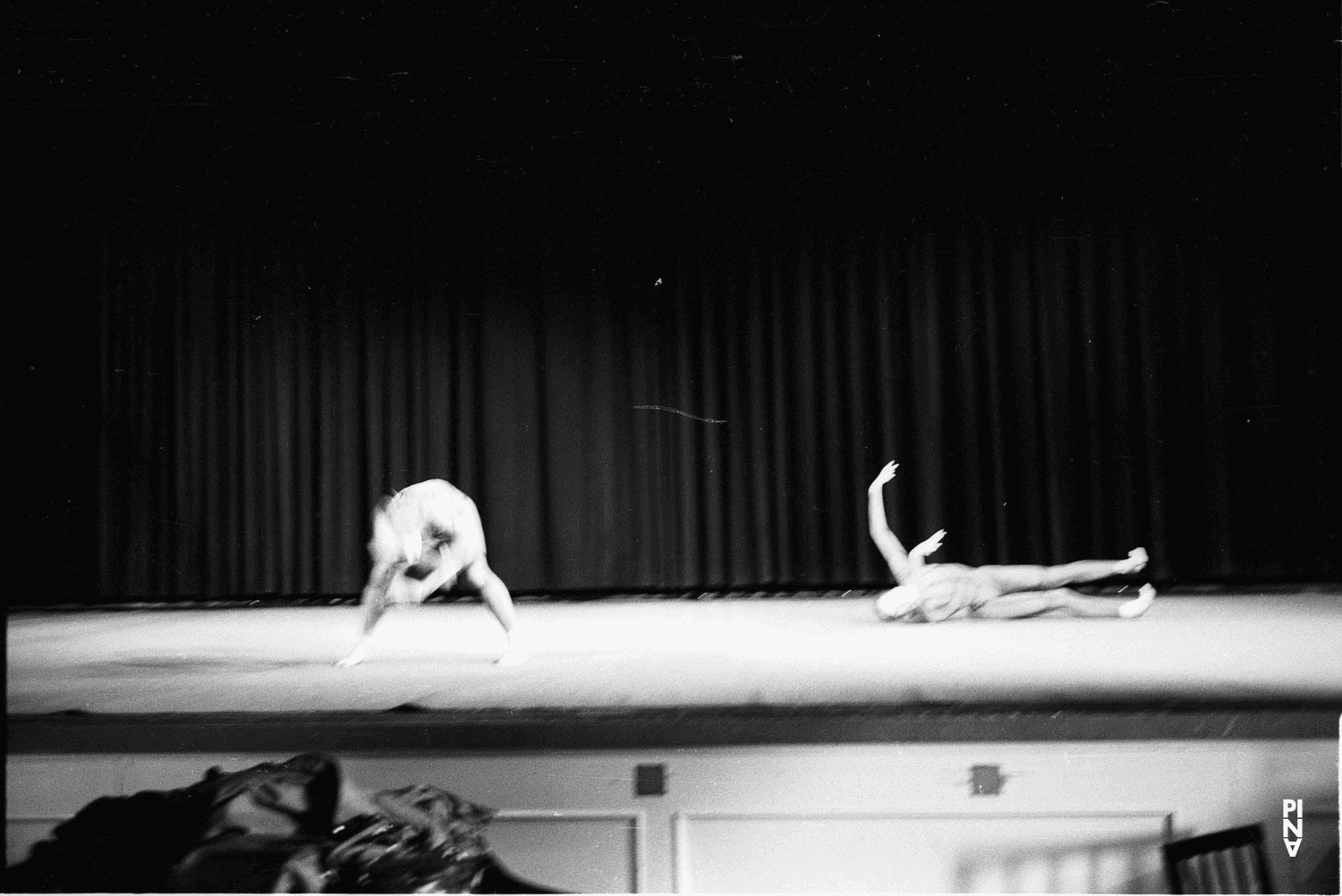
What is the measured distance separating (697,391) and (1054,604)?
1641 millimetres

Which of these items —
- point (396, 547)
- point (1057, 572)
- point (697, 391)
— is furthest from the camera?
point (697, 391)

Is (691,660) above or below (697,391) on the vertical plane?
below

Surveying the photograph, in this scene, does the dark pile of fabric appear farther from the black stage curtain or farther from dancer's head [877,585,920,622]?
the black stage curtain

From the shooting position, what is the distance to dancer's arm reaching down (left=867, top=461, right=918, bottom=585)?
4.60 meters

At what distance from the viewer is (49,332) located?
488cm

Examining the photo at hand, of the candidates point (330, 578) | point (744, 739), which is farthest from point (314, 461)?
point (744, 739)

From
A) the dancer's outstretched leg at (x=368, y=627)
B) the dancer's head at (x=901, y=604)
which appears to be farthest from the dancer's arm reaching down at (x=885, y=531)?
the dancer's outstretched leg at (x=368, y=627)

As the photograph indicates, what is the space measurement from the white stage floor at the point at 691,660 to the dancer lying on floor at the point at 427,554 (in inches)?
5.6

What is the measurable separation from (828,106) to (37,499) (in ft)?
11.4

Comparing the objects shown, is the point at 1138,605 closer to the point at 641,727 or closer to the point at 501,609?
the point at 641,727

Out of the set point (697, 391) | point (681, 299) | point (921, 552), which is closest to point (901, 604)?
point (921, 552)

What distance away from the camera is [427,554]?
14.2 ft

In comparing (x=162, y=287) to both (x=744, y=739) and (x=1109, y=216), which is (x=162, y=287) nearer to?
(x=744, y=739)

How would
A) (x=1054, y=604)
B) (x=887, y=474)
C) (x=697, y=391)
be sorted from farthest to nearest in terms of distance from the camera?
(x=697, y=391) → (x=887, y=474) → (x=1054, y=604)
